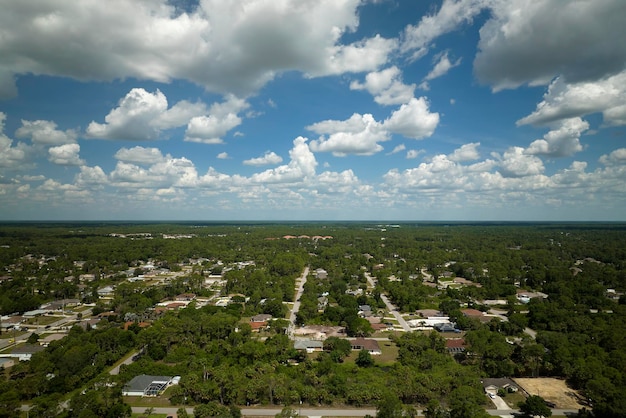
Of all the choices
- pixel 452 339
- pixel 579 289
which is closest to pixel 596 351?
pixel 452 339

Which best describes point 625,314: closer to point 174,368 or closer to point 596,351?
point 596,351

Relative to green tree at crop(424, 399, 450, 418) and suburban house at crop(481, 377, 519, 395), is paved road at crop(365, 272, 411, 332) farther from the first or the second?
green tree at crop(424, 399, 450, 418)

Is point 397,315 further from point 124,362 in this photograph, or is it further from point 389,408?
point 124,362

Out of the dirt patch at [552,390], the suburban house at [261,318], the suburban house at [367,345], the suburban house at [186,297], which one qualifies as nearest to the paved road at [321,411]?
the dirt patch at [552,390]

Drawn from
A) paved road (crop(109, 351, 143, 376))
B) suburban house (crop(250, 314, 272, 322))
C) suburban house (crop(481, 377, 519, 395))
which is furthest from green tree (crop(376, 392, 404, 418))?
suburban house (crop(250, 314, 272, 322))

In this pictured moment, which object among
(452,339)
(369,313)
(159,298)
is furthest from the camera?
(159,298)

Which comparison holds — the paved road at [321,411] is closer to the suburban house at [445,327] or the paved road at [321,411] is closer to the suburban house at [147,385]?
the suburban house at [147,385]
